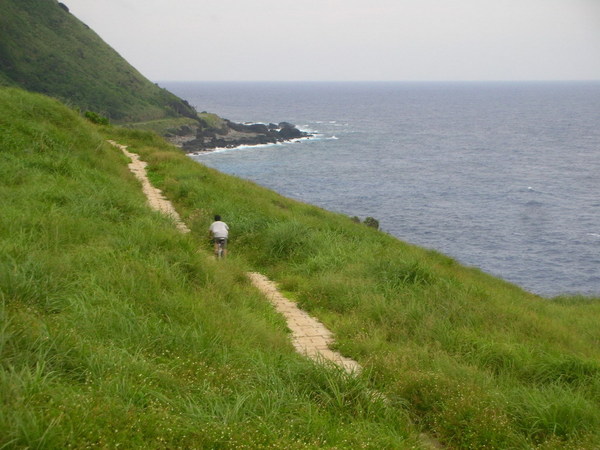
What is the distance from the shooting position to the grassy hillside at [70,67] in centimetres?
7306

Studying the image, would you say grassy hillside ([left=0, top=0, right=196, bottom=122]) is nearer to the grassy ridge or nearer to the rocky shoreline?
the rocky shoreline

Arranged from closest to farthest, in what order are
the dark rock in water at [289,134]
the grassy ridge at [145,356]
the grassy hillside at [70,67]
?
the grassy ridge at [145,356], the grassy hillside at [70,67], the dark rock in water at [289,134]

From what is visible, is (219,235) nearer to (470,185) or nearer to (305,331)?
(305,331)

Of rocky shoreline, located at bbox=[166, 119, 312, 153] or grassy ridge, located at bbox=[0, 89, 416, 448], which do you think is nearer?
grassy ridge, located at bbox=[0, 89, 416, 448]

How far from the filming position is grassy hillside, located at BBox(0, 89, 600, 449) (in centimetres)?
452

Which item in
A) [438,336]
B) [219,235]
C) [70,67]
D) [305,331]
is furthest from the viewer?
[70,67]

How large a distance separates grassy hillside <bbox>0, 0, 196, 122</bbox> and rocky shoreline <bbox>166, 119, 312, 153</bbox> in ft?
20.9

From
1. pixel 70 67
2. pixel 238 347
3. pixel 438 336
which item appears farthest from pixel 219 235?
pixel 70 67

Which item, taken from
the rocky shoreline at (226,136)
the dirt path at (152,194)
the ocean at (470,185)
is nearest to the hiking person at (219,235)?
the dirt path at (152,194)

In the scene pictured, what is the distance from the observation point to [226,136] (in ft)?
270

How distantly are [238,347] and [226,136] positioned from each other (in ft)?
255

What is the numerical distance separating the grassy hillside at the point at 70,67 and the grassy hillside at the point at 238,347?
63.4m

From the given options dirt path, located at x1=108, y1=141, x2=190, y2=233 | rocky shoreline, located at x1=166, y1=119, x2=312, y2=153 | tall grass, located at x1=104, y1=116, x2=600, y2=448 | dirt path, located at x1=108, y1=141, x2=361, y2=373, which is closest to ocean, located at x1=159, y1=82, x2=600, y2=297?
rocky shoreline, located at x1=166, y1=119, x2=312, y2=153

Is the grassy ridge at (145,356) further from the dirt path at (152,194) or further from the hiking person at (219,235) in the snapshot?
the dirt path at (152,194)
